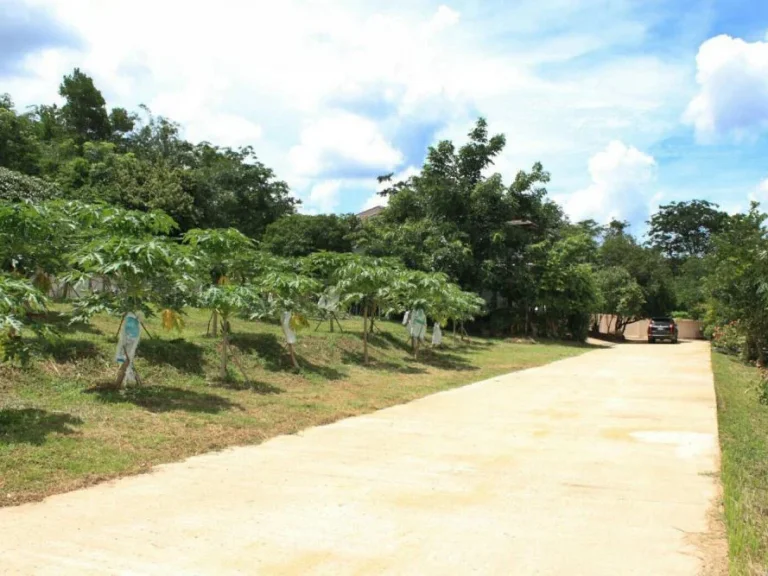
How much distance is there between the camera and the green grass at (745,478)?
416 centimetres

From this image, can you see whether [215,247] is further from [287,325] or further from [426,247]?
[426,247]

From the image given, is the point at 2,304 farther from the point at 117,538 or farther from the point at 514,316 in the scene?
the point at 514,316

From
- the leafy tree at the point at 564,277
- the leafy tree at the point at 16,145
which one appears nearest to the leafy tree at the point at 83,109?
the leafy tree at the point at 16,145

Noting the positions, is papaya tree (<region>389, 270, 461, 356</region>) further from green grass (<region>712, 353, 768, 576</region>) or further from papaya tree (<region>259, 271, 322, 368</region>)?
green grass (<region>712, 353, 768, 576</region>)

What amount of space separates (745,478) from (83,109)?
44978mm

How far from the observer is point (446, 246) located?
2756 centimetres

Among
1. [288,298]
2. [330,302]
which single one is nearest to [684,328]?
[330,302]

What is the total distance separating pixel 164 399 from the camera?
29.4 feet

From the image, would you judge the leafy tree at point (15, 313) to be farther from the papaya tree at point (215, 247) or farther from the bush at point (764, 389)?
the bush at point (764, 389)

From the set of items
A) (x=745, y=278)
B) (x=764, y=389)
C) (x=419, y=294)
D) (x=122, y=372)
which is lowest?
(x=122, y=372)

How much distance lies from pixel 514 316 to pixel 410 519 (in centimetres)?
2642

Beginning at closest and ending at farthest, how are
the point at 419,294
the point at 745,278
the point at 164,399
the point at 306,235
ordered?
the point at 164,399, the point at 419,294, the point at 745,278, the point at 306,235

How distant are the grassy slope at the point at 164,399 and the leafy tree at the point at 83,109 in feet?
107

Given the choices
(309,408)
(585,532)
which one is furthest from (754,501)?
(309,408)
